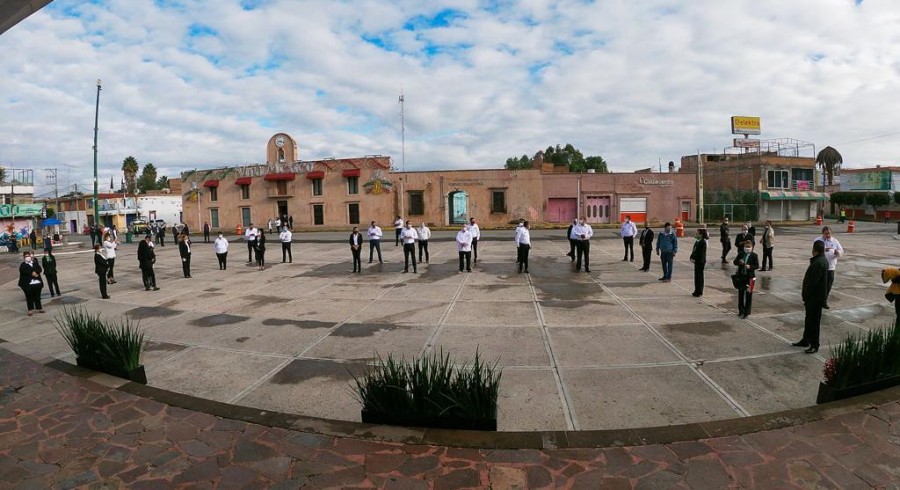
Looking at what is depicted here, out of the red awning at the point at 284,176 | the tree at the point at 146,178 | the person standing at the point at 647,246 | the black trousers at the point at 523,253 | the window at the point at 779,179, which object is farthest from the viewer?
the tree at the point at 146,178

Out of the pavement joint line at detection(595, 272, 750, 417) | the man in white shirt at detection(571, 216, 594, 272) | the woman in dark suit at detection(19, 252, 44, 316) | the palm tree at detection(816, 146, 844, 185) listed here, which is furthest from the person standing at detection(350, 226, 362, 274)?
the palm tree at detection(816, 146, 844, 185)

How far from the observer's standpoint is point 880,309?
9.48m

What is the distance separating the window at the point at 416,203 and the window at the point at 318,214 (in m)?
8.26

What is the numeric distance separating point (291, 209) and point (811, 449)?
44.7 metres

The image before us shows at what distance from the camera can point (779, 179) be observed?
44.0 meters

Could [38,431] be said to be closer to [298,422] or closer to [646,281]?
[298,422]

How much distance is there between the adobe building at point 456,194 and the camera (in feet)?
137

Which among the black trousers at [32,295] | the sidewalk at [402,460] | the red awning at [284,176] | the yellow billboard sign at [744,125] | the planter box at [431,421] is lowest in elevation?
A: the sidewalk at [402,460]

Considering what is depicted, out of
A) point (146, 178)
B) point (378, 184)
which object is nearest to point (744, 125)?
point (378, 184)

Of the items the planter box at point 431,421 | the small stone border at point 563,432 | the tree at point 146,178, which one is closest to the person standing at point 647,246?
the small stone border at point 563,432

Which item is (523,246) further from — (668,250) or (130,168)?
(130,168)

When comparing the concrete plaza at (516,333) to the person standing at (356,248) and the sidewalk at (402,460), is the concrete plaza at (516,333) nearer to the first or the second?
the person standing at (356,248)

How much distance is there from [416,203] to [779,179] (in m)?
33.1

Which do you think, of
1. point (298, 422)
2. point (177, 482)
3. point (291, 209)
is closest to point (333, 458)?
point (298, 422)
